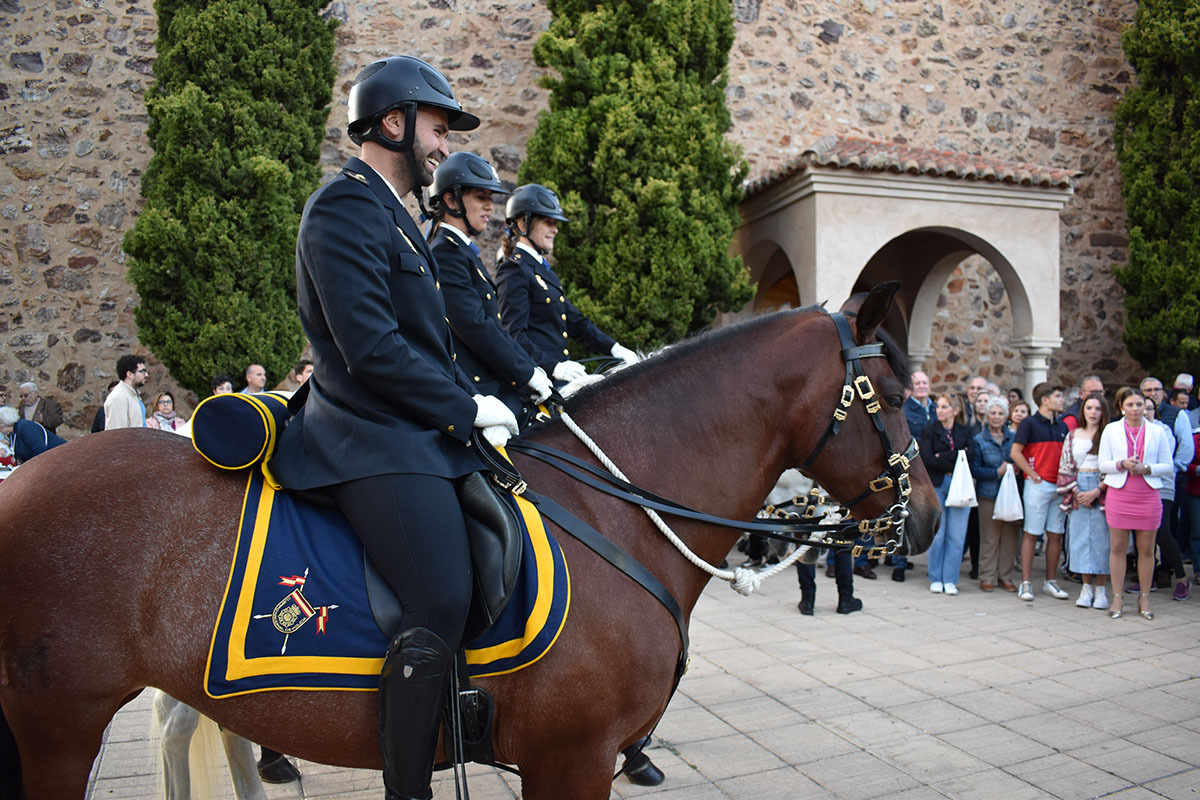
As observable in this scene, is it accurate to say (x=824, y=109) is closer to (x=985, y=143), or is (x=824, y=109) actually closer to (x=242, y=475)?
(x=985, y=143)

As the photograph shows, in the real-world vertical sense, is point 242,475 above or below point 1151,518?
above

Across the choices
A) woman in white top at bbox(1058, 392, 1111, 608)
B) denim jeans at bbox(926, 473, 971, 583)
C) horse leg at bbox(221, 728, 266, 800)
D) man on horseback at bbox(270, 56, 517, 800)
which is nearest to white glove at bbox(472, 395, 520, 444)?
man on horseback at bbox(270, 56, 517, 800)

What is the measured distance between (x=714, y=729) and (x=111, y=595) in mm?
3371

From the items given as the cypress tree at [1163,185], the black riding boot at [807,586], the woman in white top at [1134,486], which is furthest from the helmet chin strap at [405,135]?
the cypress tree at [1163,185]

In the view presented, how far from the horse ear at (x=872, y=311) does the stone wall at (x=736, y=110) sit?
9367 mm

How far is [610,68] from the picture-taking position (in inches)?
390

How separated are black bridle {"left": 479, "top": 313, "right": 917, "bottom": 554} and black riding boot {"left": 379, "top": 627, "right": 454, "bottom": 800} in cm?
51

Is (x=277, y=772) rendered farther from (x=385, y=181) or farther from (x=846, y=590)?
(x=846, y=590)

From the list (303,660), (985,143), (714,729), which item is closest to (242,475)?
(303,660)

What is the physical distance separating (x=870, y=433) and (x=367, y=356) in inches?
61.9

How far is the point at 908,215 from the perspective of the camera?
33.7ft

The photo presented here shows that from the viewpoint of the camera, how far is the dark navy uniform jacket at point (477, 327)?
135 inches

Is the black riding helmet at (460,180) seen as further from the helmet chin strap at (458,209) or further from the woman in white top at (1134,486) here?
the woman in white top at (1134,486)

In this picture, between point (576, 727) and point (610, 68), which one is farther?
point (610, 68)
